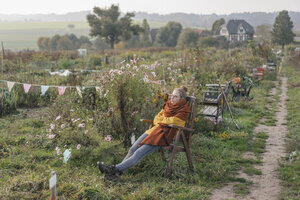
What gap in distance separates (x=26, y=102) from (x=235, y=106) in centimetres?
623

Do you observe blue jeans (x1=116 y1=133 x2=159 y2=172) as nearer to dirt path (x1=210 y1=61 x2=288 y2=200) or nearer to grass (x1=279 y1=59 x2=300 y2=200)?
dirt path (x1=210 y1=61 x2=288 y2=200)

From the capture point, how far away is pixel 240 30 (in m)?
68.6

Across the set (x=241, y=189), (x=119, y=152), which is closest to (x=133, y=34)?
(x=119, y=152)

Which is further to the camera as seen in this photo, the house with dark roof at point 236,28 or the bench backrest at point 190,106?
the house with dark roof at point 236,28

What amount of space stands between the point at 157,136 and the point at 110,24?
1333 inches

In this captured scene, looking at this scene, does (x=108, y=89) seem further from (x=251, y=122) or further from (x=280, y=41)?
(x=280, y=41)

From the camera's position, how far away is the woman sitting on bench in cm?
441

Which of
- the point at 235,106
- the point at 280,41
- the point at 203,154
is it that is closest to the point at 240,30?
the point at 280,41

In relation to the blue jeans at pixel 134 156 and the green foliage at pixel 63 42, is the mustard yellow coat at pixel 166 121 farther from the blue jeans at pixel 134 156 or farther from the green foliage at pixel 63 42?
the green foliage at pixel 63 42

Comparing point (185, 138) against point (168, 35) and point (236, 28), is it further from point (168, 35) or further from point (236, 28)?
point (236, 28)

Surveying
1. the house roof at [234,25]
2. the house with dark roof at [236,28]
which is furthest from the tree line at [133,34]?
the house roof at [234,25]

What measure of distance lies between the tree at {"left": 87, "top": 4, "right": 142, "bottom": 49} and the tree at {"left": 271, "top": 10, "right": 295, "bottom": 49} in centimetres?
2204

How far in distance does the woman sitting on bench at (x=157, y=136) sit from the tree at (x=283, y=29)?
46.9 m

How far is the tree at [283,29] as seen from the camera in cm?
4736
